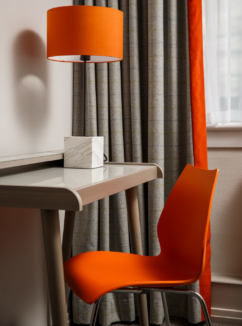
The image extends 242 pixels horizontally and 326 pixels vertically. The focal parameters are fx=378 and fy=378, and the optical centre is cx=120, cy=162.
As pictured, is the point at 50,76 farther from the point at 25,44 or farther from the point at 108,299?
the point at 108,299

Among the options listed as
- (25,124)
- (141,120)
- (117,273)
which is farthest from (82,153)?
(141,120)

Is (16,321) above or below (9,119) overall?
below

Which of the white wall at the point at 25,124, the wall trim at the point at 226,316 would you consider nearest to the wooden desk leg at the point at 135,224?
the white wall at the point at 25,124

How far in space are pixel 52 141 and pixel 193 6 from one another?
0.92 metres

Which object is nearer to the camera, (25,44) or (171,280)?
(171,280)

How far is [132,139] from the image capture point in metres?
1.89

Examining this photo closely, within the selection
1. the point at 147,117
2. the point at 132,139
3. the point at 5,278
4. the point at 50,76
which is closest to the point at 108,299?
the point at 5,278

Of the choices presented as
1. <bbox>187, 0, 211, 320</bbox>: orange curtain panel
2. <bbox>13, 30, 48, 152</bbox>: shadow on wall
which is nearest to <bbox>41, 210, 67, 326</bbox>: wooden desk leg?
<bbox>13, 30, 48, 152</bbox>: shadow on wall

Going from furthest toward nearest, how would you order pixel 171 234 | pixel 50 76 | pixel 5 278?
pixel 50 76 < pixel 5 278 < pixel 171 234

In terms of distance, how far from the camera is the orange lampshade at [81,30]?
4.43ft

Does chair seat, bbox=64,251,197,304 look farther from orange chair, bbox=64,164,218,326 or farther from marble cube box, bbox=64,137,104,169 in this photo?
marble cube box, bbox=64,137,104,169

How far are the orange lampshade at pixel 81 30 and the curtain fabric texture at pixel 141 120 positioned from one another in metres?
0.45

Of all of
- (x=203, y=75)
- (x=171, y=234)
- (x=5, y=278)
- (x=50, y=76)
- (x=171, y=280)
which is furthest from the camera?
(x=203, y=75)

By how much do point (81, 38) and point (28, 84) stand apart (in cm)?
32
